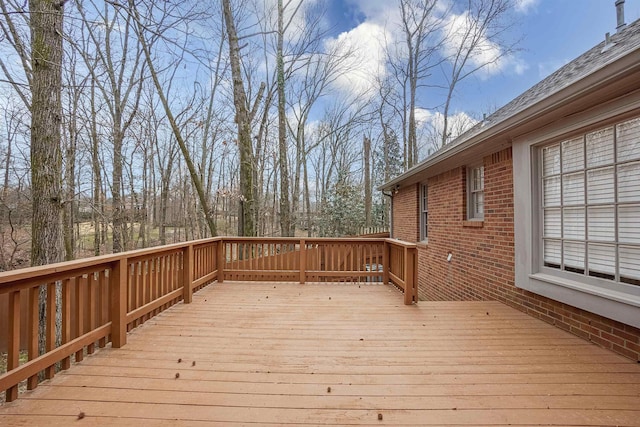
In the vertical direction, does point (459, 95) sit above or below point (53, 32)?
above

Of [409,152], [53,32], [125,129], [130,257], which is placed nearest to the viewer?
[130,257]

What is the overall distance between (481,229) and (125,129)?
10.6m

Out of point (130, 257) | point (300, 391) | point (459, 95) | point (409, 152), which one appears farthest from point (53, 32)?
point (459, 95)

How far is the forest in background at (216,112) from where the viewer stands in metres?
5.34

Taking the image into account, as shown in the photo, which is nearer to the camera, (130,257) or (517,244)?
(130,257)

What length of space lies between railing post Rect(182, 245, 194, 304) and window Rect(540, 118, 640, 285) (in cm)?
466

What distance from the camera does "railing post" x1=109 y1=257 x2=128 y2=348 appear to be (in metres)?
2.80

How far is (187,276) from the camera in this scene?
427 centimetres

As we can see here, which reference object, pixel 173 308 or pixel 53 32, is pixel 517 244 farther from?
pixel 53 32

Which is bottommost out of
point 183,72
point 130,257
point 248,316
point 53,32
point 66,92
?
point 248,316

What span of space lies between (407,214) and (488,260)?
352 centimetres

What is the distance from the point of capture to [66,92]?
7.54 meters

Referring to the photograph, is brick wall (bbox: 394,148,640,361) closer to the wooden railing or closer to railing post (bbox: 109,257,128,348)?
the wooden railing

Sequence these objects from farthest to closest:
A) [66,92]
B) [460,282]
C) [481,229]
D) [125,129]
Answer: [125,129] → [66,92] → [460,282] → [481,229]
